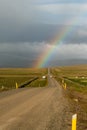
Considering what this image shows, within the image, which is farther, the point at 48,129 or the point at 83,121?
the point at 83,121

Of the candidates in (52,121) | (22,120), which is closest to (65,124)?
(52,121)

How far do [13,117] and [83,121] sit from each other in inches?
152

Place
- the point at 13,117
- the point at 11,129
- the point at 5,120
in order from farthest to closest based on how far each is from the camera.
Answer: the point at 13,117, the point at 5,120, the point at 11,129

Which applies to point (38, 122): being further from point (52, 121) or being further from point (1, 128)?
point (1, 128)

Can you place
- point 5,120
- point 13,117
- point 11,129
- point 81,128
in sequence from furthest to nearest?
point 13,117 < point 5,120 < point 81,128 < point 11,129

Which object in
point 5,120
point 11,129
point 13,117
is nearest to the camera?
point 11,129

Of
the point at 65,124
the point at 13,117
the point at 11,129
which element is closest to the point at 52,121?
the point at 65,124

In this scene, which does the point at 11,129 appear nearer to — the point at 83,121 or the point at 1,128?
the point at 1,128

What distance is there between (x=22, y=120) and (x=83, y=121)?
345 centimetres

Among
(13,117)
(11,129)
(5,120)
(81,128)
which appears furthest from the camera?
(13,117)

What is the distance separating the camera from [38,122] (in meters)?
16.5

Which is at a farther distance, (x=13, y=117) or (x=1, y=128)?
(x=13, y=117)

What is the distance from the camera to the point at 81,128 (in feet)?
50.1

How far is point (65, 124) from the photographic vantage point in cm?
1644
